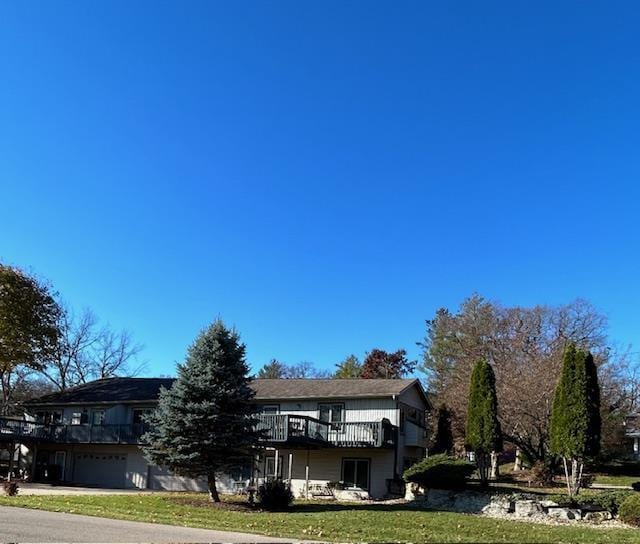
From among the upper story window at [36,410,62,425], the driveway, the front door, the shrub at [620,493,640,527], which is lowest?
the driveway

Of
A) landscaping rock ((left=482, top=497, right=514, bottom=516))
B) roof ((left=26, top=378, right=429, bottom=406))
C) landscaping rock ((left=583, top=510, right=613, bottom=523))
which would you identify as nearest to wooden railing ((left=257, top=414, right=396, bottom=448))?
roof ((left=26, top=378, right=429, bottom=406))

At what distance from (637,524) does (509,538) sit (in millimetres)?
6294

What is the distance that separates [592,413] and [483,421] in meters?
5.14

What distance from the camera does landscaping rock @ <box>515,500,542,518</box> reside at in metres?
21.1

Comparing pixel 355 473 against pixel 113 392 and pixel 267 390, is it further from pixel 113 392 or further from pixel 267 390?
pixel 113 392

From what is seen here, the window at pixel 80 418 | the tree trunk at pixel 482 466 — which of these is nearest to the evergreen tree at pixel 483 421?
the tree trunk at pixel 482 466

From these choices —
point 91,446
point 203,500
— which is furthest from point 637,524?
point 91,446

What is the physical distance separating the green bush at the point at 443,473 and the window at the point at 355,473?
4.51 meters

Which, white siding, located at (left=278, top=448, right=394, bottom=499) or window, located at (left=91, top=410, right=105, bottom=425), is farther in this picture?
window, located at (left=91, top=410, right=105, bottom=425)

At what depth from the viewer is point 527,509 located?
69.9 ft

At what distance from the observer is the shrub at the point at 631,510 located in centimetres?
1880

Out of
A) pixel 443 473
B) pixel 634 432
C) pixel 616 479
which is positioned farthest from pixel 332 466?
pixel 634 432

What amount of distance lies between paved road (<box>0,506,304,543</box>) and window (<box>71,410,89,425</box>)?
2145 centimetres

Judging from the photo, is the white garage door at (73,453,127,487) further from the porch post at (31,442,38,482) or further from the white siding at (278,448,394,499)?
the white siding at (278,448,394,499)
